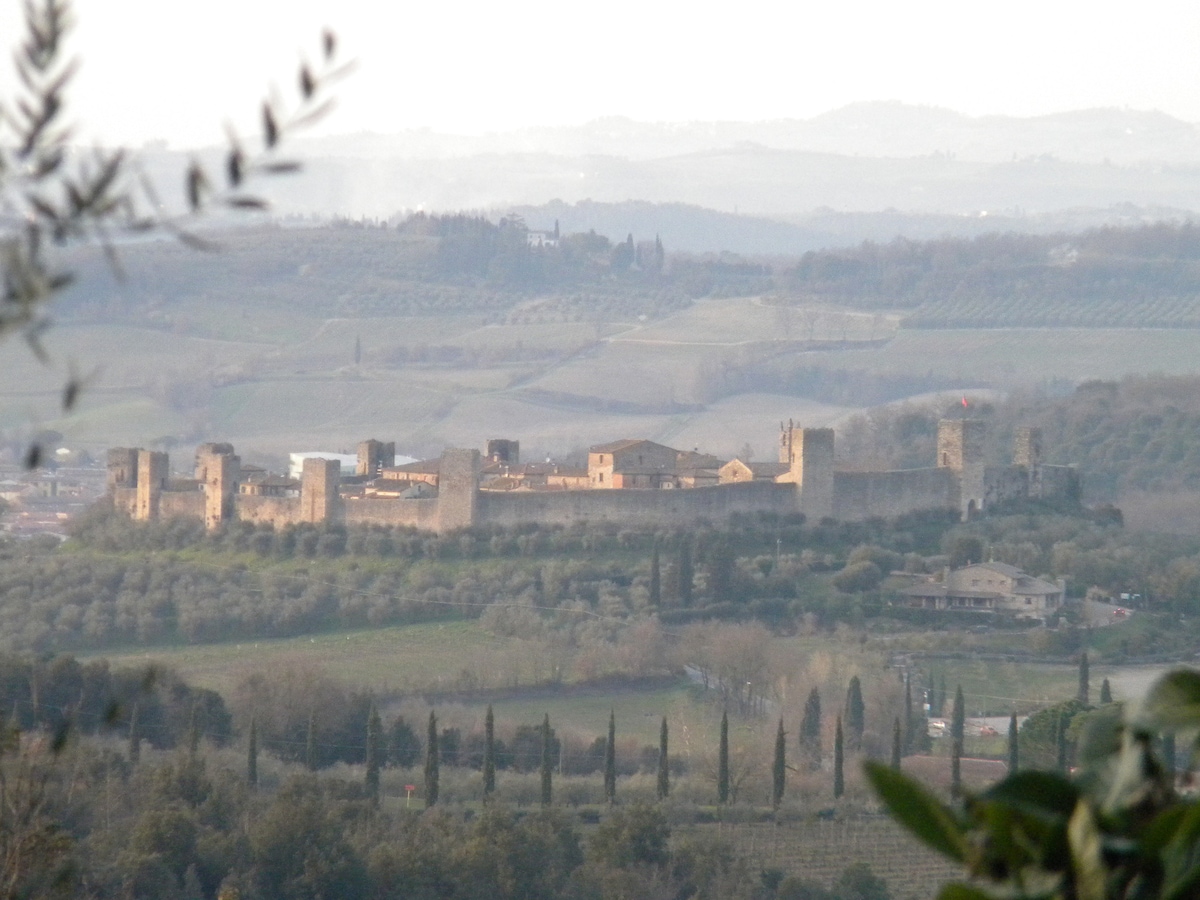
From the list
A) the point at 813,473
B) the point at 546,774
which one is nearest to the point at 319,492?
the point at 813,473

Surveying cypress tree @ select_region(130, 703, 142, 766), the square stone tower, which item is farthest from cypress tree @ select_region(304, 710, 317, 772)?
the square stone tower

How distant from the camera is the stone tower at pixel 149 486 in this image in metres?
35.2

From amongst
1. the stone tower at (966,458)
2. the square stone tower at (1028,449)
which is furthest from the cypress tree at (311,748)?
the square stone tower at (1028,449)

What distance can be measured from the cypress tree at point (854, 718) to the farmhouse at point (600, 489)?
20.4 ft

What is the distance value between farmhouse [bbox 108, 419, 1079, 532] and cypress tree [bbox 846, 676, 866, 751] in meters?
6.22

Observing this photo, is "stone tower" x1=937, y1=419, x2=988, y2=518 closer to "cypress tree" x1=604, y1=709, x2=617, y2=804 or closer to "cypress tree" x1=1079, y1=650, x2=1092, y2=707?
"cypress tree" x1=1079, y1=650, x2=1092, y2=707

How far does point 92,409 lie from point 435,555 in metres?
35.1

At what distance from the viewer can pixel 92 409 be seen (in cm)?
6575

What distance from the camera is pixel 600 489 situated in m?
32.8

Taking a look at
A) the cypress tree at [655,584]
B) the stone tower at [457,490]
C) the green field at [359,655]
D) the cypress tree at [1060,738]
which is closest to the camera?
the cypress tree at [1060,738]

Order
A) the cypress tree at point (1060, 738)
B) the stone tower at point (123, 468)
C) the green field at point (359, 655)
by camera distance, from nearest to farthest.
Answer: the cypress tree at point (1060, 738), the green field at point (359, 655), the stone tower at point (123, 468)

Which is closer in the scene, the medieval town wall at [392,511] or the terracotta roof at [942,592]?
the terracotta roof at [942,592]

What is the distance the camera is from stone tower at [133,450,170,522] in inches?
1387

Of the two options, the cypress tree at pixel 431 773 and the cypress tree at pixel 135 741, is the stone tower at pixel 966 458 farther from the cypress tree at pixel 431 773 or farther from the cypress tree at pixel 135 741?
the cypress tree at pixel 135 741
